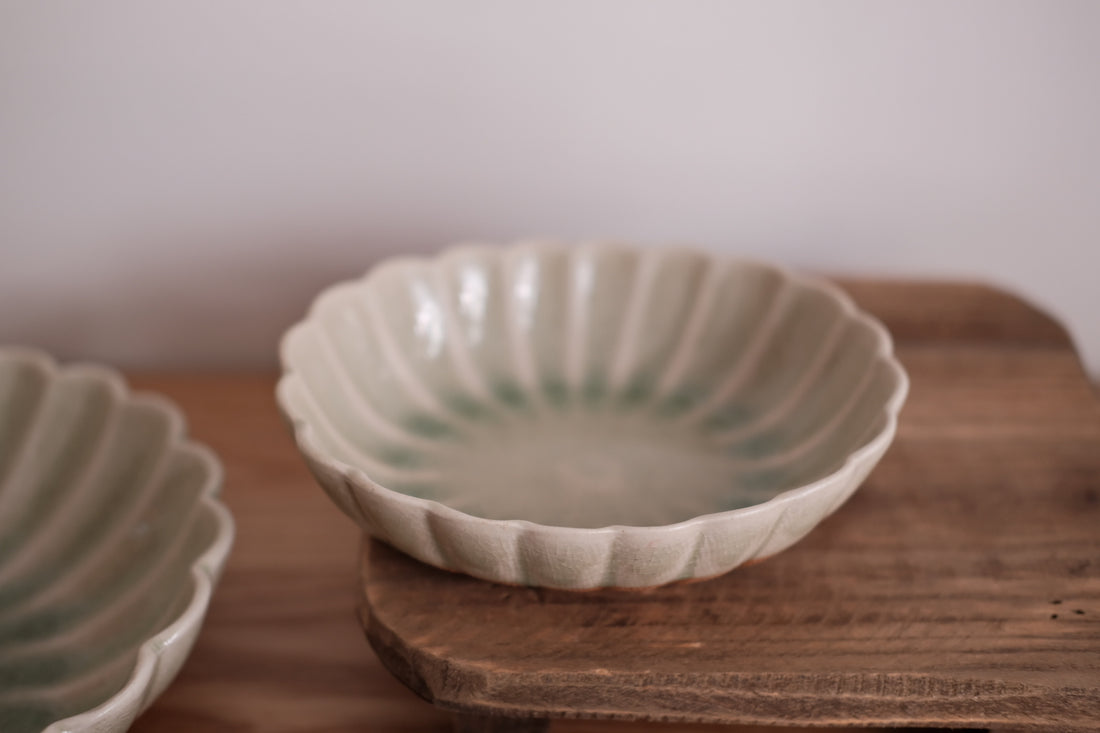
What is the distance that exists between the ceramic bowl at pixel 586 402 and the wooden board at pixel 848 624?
0.03 m

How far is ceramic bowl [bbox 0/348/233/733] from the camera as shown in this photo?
49cm

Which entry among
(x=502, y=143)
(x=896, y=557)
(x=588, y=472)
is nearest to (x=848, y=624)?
(x=896, y=557)

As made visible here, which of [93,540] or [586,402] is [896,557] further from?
[93,540]

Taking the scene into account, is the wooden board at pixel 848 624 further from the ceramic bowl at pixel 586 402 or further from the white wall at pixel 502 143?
the white wall at pixel 502 143

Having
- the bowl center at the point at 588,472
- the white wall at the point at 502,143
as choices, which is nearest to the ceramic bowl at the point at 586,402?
the bowl center at the point at 588,472

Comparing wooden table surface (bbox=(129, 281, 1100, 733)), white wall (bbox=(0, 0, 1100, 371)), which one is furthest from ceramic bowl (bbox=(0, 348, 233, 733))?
white wall (bbox=(0, 0, 1100, 371))

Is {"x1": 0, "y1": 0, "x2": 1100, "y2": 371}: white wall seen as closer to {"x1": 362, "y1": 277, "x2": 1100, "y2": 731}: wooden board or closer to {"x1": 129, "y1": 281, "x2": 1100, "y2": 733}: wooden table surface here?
{"x1": 129, "y1": 281, "x2": 1100, "y2": 733}: wooden table surface

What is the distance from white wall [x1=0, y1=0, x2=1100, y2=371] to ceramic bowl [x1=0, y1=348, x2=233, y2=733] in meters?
0.19

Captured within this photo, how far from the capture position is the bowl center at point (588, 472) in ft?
1.81

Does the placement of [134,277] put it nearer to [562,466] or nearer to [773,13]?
[562,466]

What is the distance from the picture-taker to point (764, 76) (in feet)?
2.40

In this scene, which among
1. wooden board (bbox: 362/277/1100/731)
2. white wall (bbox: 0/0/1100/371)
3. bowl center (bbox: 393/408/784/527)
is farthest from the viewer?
white wall (bbox: 0/0/1100/371)

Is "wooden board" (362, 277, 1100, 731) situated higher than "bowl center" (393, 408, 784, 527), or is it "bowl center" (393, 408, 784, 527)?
"wooden board" (362, 277, 1100, 731)

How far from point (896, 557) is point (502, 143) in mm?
436
